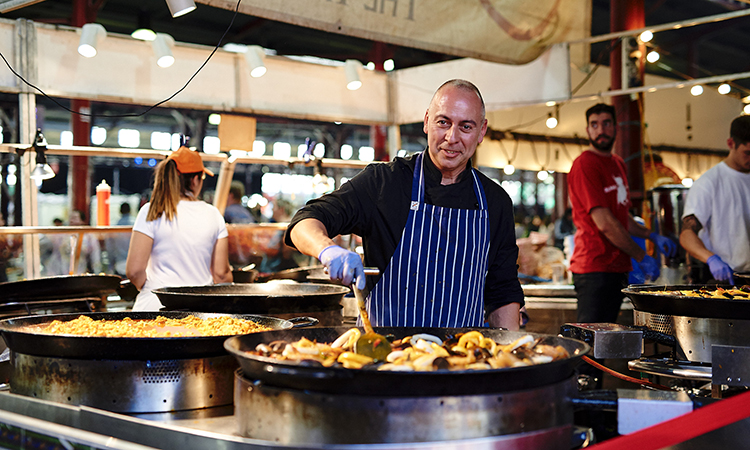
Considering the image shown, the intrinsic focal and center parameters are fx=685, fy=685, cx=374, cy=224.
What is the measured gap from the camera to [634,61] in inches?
283

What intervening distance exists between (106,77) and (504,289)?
3108 mm

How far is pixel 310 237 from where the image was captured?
6.19ft

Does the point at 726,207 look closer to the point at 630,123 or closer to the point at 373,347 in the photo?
the point at 373,347

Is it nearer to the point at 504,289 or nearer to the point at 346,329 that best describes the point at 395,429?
the point at 346,329

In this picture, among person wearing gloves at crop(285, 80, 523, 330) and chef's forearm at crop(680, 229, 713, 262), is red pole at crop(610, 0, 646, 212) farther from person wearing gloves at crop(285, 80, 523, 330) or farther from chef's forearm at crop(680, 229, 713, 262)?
person wearing gloves at crop(285, 80, 523, 330)

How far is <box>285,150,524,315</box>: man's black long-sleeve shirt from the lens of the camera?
2277mm

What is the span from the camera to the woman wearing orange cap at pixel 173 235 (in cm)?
323

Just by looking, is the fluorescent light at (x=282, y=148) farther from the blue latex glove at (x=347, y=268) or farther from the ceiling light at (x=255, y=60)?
the blue latex glove at (x=347, y=268)

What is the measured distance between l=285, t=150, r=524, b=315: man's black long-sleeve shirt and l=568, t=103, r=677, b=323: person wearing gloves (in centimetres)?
188

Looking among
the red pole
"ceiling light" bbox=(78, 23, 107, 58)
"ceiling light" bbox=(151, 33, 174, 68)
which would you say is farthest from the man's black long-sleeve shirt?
the red pole

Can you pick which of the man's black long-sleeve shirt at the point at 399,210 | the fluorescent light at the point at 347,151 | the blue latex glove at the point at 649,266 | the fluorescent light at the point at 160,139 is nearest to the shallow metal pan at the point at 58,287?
the man's black long-sleeve shirt at the point at 399,210

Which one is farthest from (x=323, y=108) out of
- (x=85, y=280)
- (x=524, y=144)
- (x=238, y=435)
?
(x=524, y=144)

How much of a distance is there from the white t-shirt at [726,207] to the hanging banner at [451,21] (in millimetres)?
1412

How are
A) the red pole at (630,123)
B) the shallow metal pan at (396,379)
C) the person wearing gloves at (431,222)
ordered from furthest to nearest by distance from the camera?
the red pole at (630,123) → the person wearing gloves at (431,222) → the shallow metal pan at (396,379)
